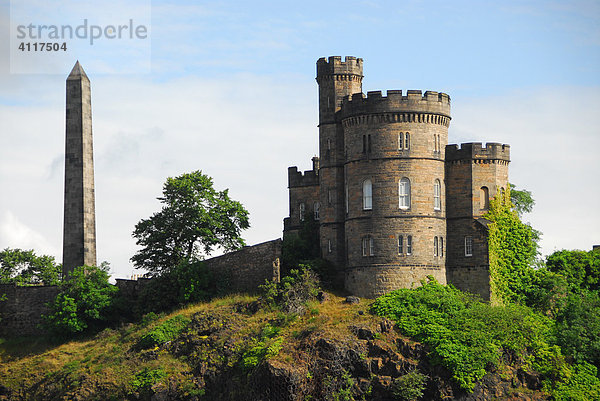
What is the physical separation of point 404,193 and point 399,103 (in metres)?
5.21

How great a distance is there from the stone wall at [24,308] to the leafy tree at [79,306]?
1389 millimetres

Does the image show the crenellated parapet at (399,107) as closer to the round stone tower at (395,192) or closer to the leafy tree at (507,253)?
the round stone tower at (395,192)

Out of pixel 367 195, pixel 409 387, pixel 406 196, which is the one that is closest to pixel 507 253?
pixel 406 196

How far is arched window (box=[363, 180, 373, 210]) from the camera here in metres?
64.8

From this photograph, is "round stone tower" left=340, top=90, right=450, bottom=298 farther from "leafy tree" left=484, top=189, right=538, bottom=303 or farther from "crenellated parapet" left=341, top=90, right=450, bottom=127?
"leafy tree" left=484, top=189, right=538, bottom=303

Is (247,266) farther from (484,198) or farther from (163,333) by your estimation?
(484,198)

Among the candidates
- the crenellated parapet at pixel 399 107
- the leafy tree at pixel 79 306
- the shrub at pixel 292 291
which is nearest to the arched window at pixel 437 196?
the crenellated parapet at pixel 399 107

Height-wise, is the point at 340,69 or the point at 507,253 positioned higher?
the point at 340,69

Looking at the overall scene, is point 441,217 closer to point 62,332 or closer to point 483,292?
point 483,292

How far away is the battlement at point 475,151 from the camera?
66375 mm

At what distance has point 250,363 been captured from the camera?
56.9 metres

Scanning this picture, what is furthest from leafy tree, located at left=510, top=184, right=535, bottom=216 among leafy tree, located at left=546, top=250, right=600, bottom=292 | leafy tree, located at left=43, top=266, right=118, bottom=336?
leafy tree, located at left=43, top=266, right=118, bottom=336

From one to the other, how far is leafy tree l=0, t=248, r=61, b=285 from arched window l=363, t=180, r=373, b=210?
29788mm

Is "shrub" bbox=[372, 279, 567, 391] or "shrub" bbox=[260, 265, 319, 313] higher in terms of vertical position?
"shrub" bbox=[260, 265, 319, 313]
